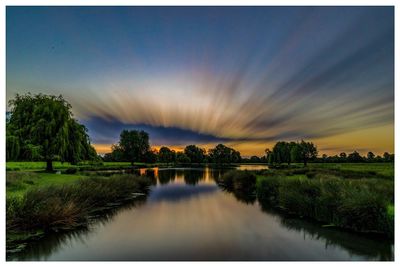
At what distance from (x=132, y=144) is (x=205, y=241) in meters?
57.4

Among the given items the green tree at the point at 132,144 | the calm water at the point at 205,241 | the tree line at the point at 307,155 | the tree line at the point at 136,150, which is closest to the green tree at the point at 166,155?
the tree line at the point at 136,150

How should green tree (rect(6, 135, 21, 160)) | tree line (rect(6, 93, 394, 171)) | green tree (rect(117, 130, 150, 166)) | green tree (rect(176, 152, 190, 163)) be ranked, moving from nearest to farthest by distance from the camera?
green tree (rect(6, 135, 21, 160)) < tree line (rect(6, 93, 394, 171)) < green tree (rect(117, 130, 150, 166)) < green tree (rect(176, 152, 190, 163))

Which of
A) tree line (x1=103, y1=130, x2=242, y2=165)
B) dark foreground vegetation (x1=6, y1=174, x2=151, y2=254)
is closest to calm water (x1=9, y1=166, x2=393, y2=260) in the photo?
A: dark foreground vegetation (x1=6, y1=174, x2=151, y2=254)

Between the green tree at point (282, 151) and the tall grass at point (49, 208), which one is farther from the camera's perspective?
the green tree at point (282, 151)

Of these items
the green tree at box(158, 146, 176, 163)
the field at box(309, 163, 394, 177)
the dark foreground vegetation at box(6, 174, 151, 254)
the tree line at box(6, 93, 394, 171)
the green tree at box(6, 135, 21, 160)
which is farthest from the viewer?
the green tree at box(158, 146, 176, 163)

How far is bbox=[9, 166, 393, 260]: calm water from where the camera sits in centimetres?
773

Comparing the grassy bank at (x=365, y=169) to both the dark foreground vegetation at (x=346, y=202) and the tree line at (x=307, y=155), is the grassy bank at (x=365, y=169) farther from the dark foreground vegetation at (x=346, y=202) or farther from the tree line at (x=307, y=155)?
the tree line at (x=307, y=155)

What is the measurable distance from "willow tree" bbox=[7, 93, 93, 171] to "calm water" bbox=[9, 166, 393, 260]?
27.4 ft

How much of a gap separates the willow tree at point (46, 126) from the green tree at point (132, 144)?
4249cm

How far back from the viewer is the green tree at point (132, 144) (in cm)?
6312

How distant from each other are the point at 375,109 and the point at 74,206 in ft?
36.1

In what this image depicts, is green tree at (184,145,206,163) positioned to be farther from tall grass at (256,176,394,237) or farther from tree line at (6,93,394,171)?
tall grass at (256,176,394,237)

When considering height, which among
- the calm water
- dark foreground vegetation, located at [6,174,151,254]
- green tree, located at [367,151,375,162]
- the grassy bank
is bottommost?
the calm water
